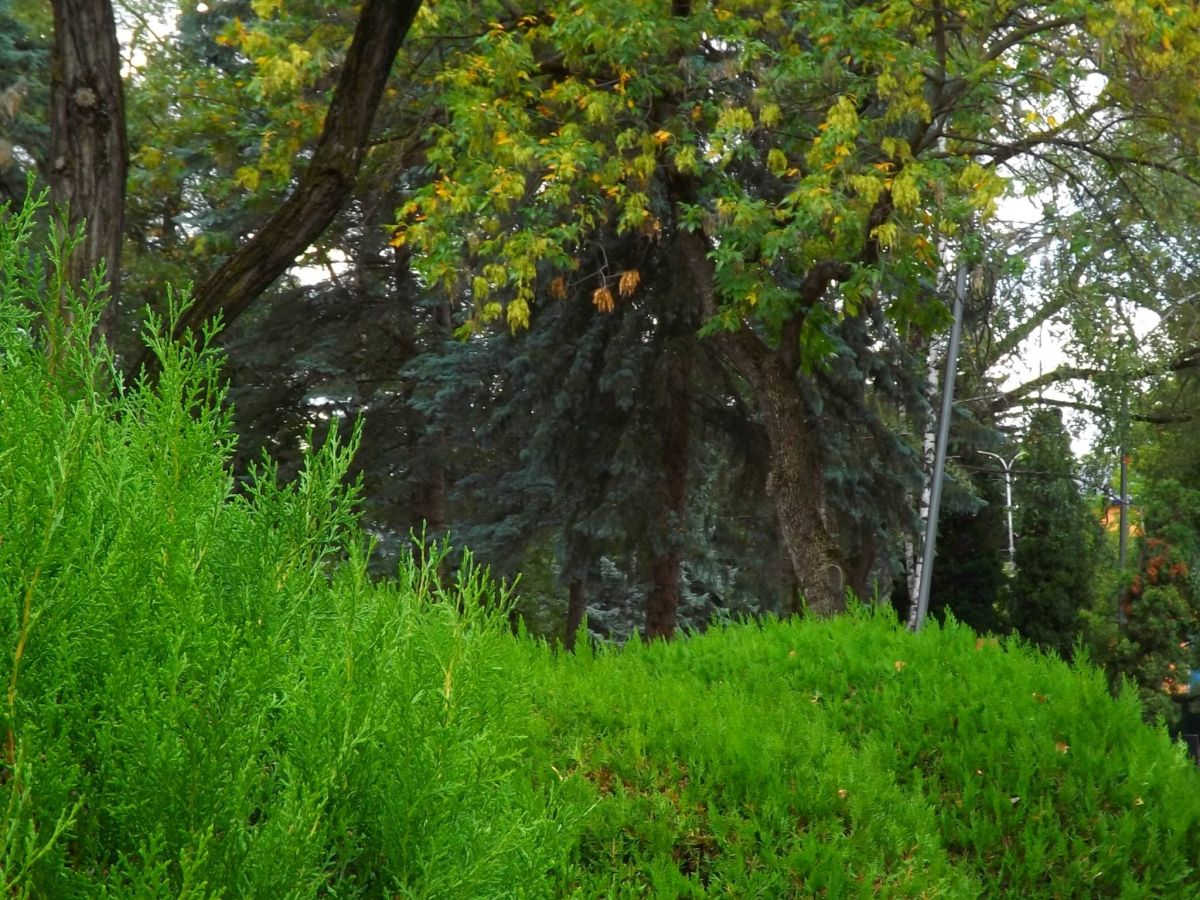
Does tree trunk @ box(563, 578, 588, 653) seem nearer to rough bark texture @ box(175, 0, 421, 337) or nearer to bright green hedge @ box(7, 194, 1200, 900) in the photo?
rough bark texture @ box(175, 0, 421, 337)

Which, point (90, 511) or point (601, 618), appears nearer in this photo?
point (90, 511)

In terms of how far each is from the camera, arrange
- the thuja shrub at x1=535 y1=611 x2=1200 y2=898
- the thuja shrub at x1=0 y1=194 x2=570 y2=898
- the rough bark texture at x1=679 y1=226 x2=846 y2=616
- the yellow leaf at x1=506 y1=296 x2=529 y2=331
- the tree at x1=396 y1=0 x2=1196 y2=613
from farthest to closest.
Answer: the rough bark texture at x1=679 y1=226 x2=846 y2=616, the yellow leaf at x1=506 y1=296 x2=529 y2=331, the tree at x1=396 y1=0 x2=1196 y2=613, the thuja shrub at x1=535 y1=611 x2=1200 y2=898, the thuja shrub at x1=0 y1=194 x2=570 y2=898

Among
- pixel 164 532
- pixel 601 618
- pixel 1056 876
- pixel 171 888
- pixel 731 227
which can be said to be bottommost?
pixel 601 618

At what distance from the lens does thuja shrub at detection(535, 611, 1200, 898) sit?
4.43 m

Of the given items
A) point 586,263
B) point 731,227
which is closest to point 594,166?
point 731,227

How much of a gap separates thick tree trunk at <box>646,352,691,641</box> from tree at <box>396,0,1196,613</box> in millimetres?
3436

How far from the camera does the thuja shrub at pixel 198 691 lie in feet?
7.07

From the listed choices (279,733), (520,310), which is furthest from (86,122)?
(279,733)

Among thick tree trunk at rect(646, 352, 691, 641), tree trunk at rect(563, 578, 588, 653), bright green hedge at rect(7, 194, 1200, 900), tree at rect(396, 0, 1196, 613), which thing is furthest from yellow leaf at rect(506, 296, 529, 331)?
tree trunk at rect(563, 578, 588, 653)

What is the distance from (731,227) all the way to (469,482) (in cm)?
845

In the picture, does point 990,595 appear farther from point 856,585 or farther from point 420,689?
point 420,689

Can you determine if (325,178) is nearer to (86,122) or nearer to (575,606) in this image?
(86,122)

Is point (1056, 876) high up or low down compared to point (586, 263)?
down

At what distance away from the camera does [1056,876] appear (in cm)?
524
